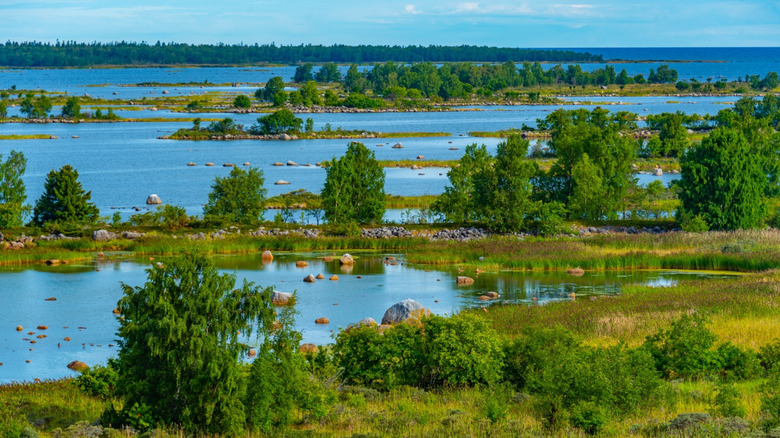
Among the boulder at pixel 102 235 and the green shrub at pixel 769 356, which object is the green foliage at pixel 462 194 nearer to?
the boulder at pixel 102 235

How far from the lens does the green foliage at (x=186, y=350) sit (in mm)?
14945

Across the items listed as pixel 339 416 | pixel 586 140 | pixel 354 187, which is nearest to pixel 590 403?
pixel 339 416

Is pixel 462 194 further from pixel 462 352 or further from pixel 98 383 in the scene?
pixel 98 383

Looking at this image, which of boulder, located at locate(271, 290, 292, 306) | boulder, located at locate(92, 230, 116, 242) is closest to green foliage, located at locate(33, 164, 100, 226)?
boulder, located at locate(92, 230, 116, 242)

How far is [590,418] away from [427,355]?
5.16m

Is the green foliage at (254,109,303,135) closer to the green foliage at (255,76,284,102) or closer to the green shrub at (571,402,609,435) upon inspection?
the green foliage at (255,76,284,102)

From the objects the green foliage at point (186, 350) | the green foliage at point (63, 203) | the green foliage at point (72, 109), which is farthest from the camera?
the green foliage at point (72, 109)

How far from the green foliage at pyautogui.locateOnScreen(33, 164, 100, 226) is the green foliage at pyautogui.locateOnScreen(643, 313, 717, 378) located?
1302 inches

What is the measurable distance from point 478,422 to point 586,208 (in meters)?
37.8

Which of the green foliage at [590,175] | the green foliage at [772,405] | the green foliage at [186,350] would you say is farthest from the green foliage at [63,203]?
the green foliage at [772,405]

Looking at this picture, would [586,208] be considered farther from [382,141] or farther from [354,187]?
[382,141]

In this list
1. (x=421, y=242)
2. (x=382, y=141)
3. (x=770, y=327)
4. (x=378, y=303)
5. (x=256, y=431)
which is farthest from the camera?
(x=382, y=141)

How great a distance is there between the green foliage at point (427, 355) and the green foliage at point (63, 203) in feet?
96.7

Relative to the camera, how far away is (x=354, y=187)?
49312 mm
